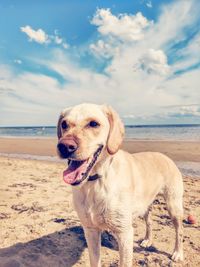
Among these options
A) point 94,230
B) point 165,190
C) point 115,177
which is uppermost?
point 115,177

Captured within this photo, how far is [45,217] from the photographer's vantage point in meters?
5.66

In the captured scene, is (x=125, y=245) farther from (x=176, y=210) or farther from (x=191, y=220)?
(x=191, y=220)

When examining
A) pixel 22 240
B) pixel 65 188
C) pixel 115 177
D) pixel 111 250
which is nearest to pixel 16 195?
pixel 65 188

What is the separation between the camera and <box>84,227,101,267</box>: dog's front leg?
3.58 meters

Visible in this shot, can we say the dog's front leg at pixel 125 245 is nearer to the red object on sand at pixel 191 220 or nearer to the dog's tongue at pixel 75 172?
the dog's tongue at pixel 75 172

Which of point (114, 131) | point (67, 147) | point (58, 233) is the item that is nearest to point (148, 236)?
point (58, 233)

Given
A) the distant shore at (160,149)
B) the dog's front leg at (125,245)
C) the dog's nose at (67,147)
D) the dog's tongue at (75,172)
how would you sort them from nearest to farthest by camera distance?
the dog's nose at (67,147)
the dog's tongue at (75,172)
the dog's front leg at (125,245)
the distant shore at (160,149)

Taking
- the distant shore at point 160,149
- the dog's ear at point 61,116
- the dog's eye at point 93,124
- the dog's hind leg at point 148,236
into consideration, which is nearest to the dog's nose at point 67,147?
the dog's eye at point 93,124

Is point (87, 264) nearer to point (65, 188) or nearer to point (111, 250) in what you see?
point (111, 250)

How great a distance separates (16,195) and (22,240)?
8.19 ft

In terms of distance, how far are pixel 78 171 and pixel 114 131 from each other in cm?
65

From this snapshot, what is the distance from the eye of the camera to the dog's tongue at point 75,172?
3020mm

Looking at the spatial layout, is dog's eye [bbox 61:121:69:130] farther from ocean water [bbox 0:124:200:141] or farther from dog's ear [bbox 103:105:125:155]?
ocean water [bbox 0:124:200:141]

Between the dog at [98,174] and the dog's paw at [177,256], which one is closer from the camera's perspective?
the dog at [98,174]
